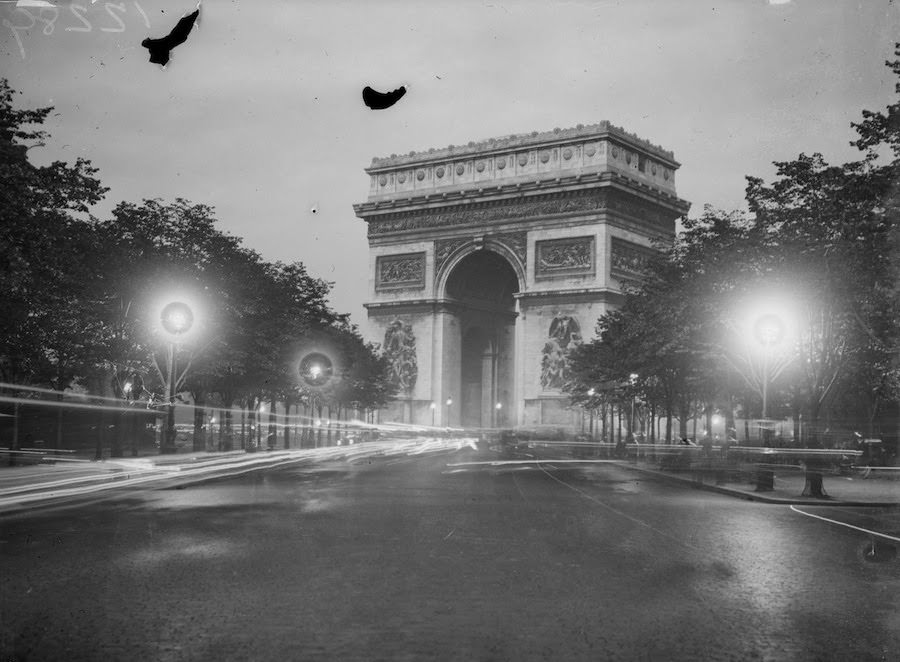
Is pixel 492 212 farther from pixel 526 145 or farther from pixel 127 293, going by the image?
pixel 127 293

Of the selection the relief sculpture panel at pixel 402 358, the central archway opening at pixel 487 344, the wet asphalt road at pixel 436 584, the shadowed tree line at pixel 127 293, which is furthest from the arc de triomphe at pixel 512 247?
the wet asphalt road at pixel 436 584

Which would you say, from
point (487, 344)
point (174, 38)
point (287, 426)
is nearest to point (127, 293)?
point (287, 426)

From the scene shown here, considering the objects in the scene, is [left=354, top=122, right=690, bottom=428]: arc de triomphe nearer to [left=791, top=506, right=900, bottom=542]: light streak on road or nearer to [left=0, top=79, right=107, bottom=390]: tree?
[left=0, top=79, right=107, bottom=390]: tree

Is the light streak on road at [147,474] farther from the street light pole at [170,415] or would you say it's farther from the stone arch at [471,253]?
the stone arch at [471,253]

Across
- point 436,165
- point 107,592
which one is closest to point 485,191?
point 436,165

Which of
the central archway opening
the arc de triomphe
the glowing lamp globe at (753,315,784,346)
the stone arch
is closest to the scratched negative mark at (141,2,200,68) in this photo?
the glowing lamp globe at (753,315,784,346)
